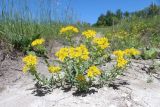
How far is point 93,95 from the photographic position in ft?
11.6

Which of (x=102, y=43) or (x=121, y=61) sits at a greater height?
(x=102, y=43)

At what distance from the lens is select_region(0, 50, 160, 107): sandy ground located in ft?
11.3

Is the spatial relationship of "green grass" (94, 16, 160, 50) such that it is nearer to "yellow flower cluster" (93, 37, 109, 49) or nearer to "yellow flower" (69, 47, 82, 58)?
"yellow flower cluster" (93, 37, 109, 49)

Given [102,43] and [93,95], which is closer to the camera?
[93,95]

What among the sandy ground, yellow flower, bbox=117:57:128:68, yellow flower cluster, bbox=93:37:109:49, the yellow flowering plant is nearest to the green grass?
the sandy ground

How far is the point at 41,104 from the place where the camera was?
354 cm

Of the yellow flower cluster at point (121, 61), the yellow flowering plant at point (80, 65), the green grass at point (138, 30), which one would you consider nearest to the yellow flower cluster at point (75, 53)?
the yellow flowering plant at point (80, 65)

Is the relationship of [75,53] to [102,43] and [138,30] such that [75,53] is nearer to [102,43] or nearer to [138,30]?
[102,43]

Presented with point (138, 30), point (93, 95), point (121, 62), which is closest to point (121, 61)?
point (121, 62)

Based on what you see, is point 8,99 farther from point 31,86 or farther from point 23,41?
point 23,41

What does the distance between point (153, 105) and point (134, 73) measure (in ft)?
3.32

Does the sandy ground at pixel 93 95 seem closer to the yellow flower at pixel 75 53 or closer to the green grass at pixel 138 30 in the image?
the yellow flower at pixel 75 53

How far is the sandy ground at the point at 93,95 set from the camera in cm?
343

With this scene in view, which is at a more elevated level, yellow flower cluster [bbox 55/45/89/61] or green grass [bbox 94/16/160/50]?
green grass [bbox 94/16/160/50]
